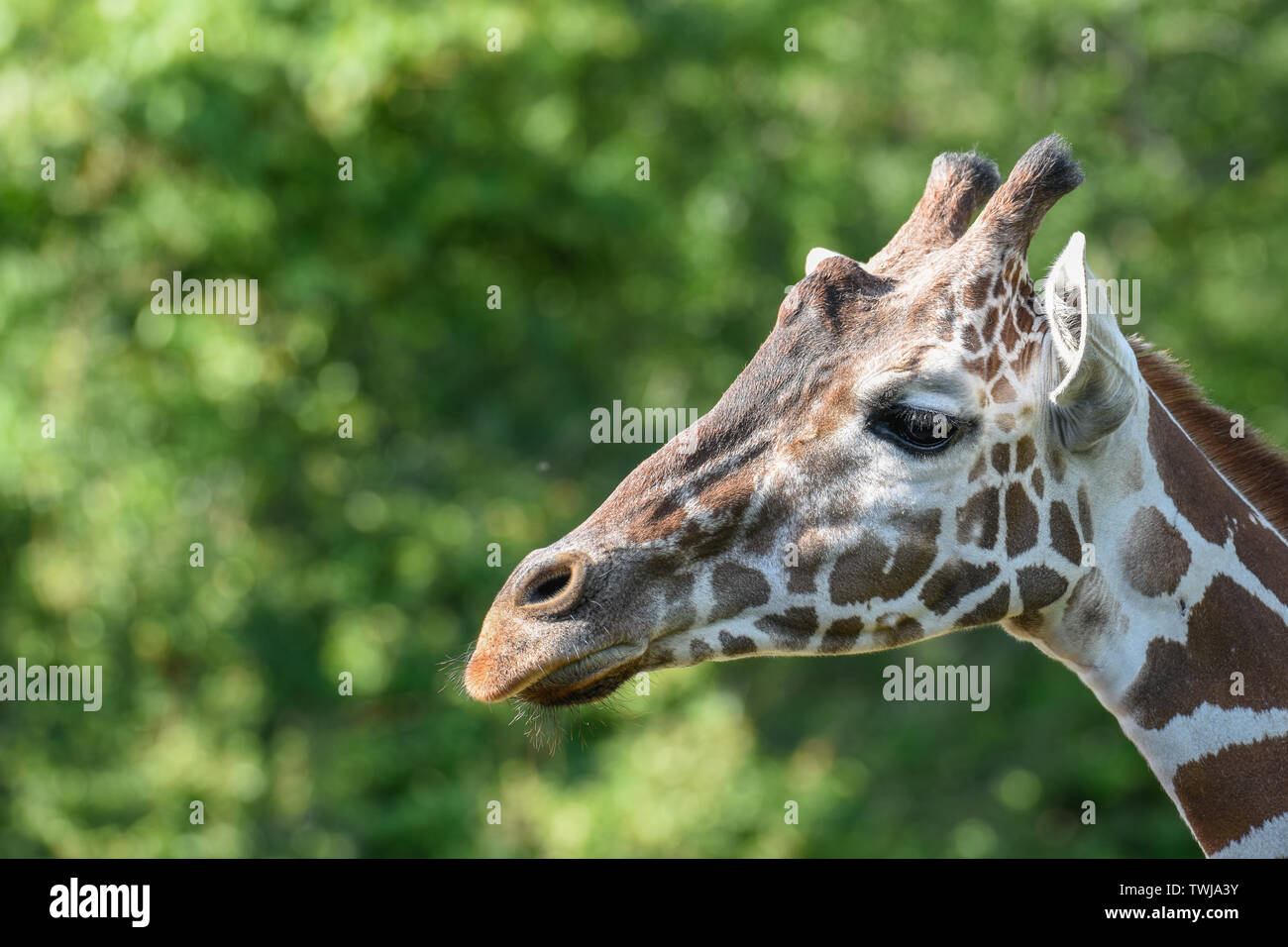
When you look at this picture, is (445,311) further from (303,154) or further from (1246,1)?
(1246,1)

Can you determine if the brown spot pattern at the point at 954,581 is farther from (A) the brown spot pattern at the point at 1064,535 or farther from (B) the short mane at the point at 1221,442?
(B) the short mane at the point at 1221,442

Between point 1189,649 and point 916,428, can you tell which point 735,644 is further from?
point 1189,649

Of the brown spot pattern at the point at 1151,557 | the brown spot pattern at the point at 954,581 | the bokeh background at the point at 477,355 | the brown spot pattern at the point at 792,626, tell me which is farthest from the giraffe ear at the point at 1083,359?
the bokeh background at the point at 477,355

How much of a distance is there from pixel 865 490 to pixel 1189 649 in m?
0.91

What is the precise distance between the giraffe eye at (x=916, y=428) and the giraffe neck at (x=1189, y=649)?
49cm

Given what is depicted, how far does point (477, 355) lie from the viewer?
13625mm

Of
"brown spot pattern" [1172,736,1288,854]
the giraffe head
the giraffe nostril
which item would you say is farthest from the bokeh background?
"brown spot pattern" [1172,736,1288,854]

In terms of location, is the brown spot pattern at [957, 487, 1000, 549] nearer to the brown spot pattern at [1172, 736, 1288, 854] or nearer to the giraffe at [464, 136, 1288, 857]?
the giraffe at [464, 136, 1288, 857]

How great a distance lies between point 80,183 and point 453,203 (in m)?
3.07

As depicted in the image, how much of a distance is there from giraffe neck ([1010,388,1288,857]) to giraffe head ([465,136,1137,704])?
134 millimetres

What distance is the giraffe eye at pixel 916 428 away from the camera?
331cm

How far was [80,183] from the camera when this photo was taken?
449 inches

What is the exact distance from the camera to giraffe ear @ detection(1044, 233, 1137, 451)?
126 inches

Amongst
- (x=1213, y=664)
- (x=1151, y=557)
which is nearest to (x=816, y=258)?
(x=1151, y=557)
